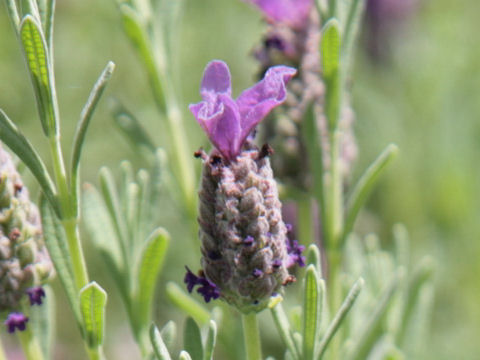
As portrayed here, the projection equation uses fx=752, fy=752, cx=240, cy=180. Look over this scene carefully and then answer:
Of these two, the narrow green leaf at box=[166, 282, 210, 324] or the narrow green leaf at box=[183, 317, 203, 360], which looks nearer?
the narrow green leaf at box=[183, 317, 203, 360]

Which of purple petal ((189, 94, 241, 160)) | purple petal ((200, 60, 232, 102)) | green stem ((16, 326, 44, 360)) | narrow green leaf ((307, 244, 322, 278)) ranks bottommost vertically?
green stem ((16, 326, 44, 360))

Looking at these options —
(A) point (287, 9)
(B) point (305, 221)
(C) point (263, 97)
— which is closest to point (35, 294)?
(C) point (263, 97)

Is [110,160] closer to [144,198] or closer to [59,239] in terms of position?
[144,198]

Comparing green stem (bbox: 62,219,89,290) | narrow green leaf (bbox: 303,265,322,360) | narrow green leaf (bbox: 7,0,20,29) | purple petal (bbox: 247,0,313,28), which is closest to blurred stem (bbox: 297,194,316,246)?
purple petal (bbox: 247,0,313,28)

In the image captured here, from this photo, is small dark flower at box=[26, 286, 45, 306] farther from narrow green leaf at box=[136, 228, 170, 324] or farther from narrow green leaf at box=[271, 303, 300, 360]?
narrow green leaf at box=[271, 303, 300, 360]

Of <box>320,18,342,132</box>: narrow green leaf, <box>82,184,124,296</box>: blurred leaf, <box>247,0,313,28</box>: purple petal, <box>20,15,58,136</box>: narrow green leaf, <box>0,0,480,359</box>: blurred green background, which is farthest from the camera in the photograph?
<box>0,0,480,359</box>: blurred green background

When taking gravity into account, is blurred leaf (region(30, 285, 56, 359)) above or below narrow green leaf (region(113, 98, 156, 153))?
below

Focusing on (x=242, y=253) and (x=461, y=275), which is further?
(x=461, y=275)

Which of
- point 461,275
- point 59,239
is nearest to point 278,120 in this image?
point 59,239
